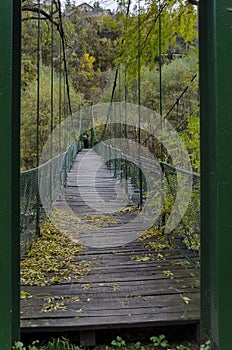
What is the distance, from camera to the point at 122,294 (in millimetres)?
2031

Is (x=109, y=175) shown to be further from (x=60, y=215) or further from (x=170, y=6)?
(x=170, y=6)

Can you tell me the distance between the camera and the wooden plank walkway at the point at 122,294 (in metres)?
1.71

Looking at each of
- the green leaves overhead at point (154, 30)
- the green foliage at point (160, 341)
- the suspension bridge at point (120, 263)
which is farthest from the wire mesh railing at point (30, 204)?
the green leaves overhead at point (154, 30)

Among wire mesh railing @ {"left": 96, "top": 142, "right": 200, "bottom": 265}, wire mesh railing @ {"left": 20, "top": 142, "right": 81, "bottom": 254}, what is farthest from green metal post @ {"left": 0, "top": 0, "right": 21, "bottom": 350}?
wire mesh railing @ {"left": 20, "top": 142, "right": 81, "bottom": 254}

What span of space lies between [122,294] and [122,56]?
2905 mm

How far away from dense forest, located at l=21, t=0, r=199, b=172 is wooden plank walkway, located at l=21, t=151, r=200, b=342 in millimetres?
688

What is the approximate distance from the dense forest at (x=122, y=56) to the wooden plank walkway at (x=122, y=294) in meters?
0.69

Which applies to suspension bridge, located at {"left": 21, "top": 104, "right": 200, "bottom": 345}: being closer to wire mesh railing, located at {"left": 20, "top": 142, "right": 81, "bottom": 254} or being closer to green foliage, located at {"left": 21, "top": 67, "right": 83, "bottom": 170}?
wire mesh railing, located at {"left": 20, "top": 142, "right": 81, "bottom": 254}

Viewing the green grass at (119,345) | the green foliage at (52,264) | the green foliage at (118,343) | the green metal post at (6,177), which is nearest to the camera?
the green metal post at (6,177)

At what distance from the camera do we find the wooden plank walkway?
171 cm

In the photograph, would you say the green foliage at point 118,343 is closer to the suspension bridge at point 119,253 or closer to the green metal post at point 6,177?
the suspension bridge at point 119,253

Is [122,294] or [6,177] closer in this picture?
[6,177]

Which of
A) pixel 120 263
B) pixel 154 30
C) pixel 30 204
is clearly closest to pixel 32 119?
pixel 154 30

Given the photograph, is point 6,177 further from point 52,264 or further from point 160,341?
point 52,264
